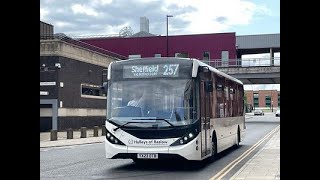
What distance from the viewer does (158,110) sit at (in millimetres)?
11586

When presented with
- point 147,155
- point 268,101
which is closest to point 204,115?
point 147,155

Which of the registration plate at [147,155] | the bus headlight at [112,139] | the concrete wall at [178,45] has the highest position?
the concrete wall at [178,45]

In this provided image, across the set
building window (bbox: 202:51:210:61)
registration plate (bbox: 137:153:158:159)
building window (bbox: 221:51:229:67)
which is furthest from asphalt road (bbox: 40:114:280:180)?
building window (bbox: 202:51:210:61)

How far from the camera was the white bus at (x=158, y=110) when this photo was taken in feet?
37.6

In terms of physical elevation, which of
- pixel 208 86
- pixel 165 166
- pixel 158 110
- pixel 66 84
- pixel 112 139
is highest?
pixel 66 84

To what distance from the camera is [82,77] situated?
39875 millimetres

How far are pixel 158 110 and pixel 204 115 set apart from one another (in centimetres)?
151

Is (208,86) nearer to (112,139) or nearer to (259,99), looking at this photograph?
(112,139)

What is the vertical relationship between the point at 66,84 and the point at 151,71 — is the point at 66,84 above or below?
above

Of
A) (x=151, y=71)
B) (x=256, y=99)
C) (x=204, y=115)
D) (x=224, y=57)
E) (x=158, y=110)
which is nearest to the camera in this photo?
(x=158, y=110)

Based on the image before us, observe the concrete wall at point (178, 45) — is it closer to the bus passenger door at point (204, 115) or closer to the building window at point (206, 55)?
the building window at point (206, 55)

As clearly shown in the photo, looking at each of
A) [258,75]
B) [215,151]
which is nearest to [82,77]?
[258,75]

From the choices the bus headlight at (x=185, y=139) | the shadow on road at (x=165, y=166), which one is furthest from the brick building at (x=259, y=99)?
the bus headlight at (x=185, y=139)
